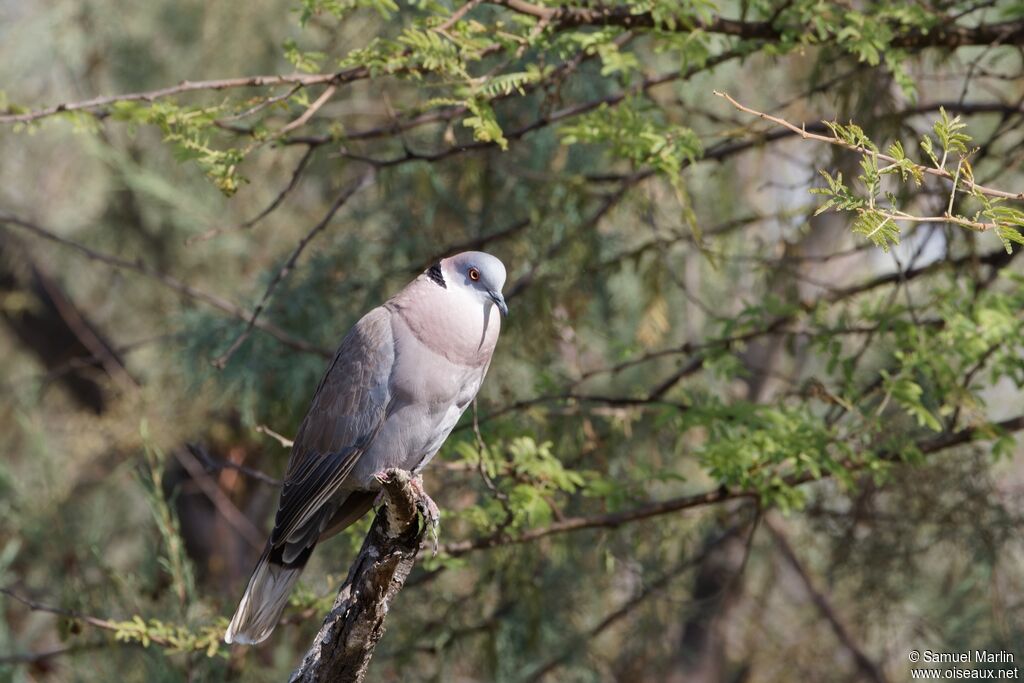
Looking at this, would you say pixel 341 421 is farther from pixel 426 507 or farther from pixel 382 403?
pixel 426 507

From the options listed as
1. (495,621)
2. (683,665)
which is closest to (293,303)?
(495,621)

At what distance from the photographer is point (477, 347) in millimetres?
3043

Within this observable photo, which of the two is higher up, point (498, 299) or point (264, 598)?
point (498, 299)

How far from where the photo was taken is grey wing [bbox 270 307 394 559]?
3.14 m

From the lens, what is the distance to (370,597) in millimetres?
2607

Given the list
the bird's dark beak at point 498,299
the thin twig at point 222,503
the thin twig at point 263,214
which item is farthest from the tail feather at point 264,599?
the thin twig at point 222,503

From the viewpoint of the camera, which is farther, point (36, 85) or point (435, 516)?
point (36, 85)

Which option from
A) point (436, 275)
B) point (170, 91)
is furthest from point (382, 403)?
point (170, 91)

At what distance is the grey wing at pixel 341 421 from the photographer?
3.14 meters

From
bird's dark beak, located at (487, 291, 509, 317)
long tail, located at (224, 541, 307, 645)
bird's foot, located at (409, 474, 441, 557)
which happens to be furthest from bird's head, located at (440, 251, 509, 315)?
long tail, located at (224, 541, 307, 645)

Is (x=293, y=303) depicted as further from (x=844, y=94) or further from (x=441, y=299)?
(x=844, y=94)

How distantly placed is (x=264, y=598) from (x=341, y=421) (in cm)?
59

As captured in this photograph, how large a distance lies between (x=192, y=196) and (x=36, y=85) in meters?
1.89

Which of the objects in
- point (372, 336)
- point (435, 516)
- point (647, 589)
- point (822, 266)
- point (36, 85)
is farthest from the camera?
point (36, 85)
